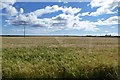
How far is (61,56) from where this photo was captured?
34.3 feet

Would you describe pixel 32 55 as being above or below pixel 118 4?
below

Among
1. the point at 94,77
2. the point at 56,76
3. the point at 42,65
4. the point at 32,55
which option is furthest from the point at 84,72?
the point at 32,55

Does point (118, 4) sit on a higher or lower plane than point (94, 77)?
higher

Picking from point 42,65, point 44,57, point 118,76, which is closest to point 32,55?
point 44,57

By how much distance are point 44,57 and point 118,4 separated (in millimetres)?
3420

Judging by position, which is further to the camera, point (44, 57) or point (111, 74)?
point (44, 57)

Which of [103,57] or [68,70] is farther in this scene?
[103,57]

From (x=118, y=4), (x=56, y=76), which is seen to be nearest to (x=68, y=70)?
(x=56, y=76)

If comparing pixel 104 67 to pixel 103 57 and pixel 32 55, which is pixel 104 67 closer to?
pixel 103 57

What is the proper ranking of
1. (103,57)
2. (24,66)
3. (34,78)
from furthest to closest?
(103,57), (24,66), (34,78)

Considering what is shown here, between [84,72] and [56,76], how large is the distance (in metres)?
0.95

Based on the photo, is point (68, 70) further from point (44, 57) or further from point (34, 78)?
point (44, 57)

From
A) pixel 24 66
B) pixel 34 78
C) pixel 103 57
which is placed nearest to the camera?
pixel 34 78

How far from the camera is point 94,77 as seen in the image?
870 centimetres
